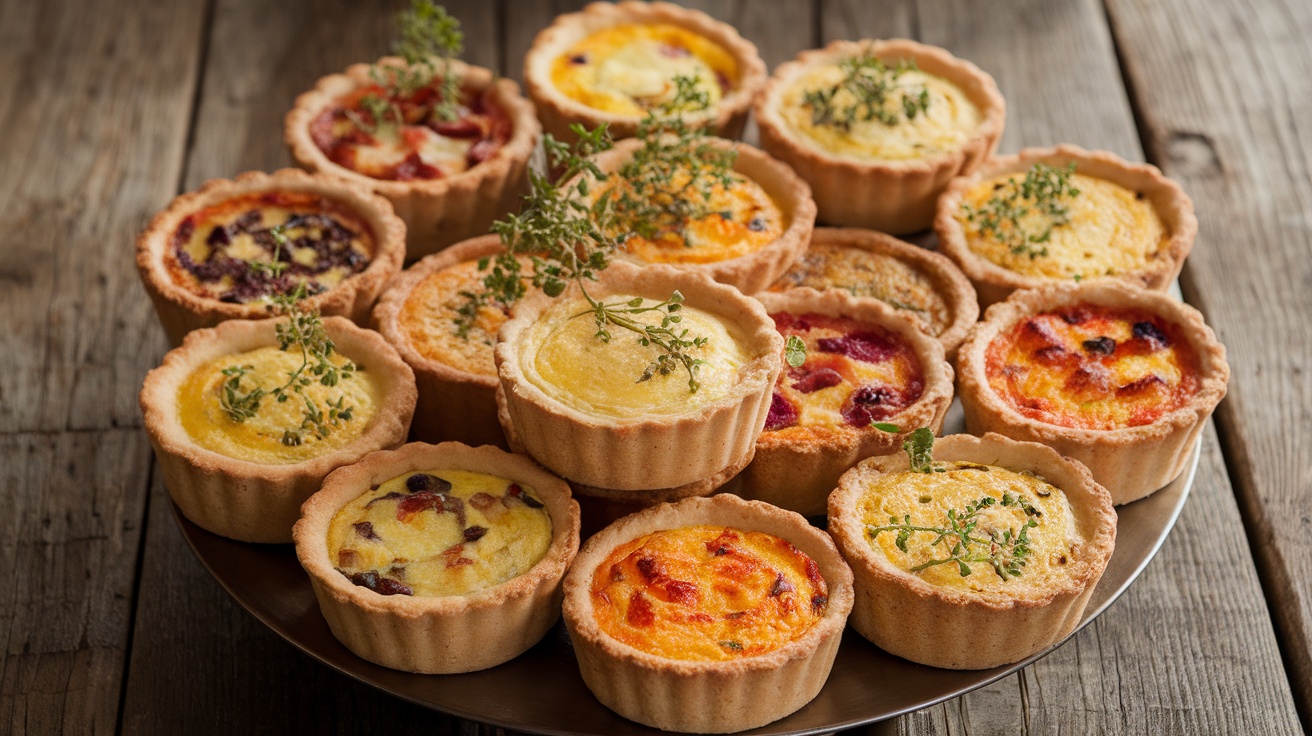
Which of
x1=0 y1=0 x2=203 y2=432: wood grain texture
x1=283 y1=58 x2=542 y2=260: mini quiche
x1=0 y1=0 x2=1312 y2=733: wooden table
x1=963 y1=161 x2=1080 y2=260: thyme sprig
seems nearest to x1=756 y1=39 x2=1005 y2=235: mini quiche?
x1=963 y1=161 x2=1080 y2=260: thyme sprig

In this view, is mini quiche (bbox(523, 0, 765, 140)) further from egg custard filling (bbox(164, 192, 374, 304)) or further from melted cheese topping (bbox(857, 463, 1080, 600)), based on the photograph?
melted cheese topping (bbox(857, 463, 1080, 600))

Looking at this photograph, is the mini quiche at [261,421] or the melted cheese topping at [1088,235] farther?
the melted cheese topping at [1088,235]

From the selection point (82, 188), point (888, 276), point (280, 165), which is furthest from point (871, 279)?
point (82, 188)

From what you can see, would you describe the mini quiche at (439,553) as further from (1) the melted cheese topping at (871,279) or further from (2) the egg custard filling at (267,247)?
(1) the melted cheese topping at (871,279)

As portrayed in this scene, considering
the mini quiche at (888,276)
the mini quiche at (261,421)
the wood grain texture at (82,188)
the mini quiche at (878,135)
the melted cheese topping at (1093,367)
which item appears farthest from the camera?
the wood grain texture at (82,188)

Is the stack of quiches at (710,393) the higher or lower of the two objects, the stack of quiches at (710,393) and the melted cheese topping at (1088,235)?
the lower

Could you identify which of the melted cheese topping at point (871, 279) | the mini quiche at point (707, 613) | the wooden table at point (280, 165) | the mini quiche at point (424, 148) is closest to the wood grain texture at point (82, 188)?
the wooden table at point (280, 165)

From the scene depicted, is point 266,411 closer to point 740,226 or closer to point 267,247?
point 267,247

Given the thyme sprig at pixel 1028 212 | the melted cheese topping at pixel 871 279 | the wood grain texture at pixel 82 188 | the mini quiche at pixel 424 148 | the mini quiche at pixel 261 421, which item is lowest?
the wood grain texture at pixel 82 188
